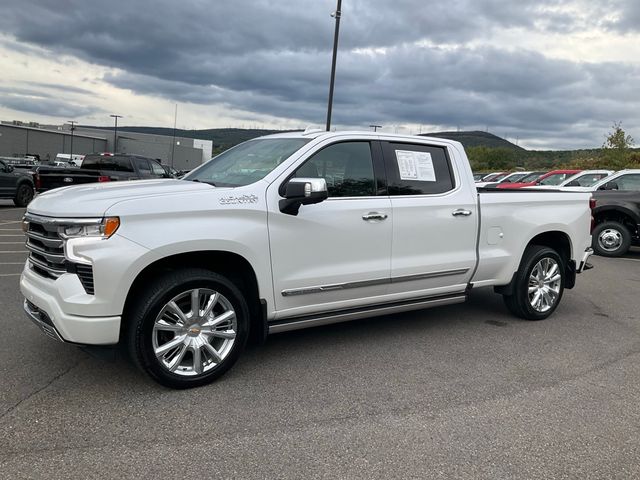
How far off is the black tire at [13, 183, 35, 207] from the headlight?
16074 millimetres

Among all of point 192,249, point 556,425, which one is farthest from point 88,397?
point 556,425

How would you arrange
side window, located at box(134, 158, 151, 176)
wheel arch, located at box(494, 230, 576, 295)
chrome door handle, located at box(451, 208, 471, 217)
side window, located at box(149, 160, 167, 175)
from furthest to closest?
side window, located at box(149, 160, 167, 175)
side window, located at box(134, 158, 151, 176)
wheel arch, located at box(494, 230, 576, 295)
chrome door handle, located at box(451, 208, 471, 217)

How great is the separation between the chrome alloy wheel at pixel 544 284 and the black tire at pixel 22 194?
656 inches

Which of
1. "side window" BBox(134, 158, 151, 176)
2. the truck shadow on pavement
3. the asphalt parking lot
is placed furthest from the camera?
"side window" BBox(134, 158, 151, 176)

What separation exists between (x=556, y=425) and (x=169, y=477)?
93.3 inches

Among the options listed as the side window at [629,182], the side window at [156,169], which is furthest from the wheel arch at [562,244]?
the side window at [156,169]

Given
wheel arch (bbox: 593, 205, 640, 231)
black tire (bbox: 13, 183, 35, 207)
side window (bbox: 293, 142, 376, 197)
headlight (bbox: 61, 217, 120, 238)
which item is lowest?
black tire (bbox: 13, 183, 35, 207)

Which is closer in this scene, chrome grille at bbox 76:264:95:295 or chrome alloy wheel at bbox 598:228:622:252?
chrome grille at bbox 76:264:95:295

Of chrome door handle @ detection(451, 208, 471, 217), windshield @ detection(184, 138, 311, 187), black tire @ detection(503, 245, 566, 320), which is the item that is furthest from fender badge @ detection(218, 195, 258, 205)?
black tire @ detection(503, 245, 566, 320)

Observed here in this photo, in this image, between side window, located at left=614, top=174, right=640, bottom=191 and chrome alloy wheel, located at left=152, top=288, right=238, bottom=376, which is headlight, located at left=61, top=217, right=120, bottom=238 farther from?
side window, located at left=614, top=174, right=640, bottom=191

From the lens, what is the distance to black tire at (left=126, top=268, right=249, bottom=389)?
3604mm

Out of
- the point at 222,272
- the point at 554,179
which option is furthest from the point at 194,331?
the point at 554,179

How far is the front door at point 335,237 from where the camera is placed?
164 inches

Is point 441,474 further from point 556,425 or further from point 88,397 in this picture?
point 88,397
